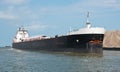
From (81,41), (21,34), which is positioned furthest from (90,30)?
(21,34)

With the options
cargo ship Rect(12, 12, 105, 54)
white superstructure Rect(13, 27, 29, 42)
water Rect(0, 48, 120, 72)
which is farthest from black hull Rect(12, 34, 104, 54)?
white superstructure Rect(13, 27, 29, 42)

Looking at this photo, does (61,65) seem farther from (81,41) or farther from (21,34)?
(21,34)

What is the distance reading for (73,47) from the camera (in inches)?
2682

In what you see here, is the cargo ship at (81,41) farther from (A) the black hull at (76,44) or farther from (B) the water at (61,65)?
(B) the water at (61,65)

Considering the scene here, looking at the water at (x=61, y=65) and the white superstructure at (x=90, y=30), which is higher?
the white superstructure at (x=90, y=30)

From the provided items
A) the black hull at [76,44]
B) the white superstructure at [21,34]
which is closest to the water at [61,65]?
the black hull at [76,44]

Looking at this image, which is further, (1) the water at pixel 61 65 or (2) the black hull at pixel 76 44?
(2) the black hull at pixel 76 44

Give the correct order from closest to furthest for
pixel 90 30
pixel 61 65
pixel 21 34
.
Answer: pixel 61 65
pixel 90 30
pixel 21 34

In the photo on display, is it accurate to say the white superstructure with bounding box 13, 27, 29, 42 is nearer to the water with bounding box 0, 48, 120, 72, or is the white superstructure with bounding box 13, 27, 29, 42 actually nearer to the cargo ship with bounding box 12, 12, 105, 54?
the cargo ship with bounding box 12, 12, 105, 54

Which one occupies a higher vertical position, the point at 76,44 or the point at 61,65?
the point at 76,44

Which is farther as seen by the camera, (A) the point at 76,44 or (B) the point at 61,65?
(A) the point at 76,44

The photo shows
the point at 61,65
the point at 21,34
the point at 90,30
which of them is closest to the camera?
the point at 61,65

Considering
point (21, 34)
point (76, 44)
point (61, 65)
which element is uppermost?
point (21, 34)

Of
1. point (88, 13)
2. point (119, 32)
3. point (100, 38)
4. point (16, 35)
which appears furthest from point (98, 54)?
point (119, 32)
